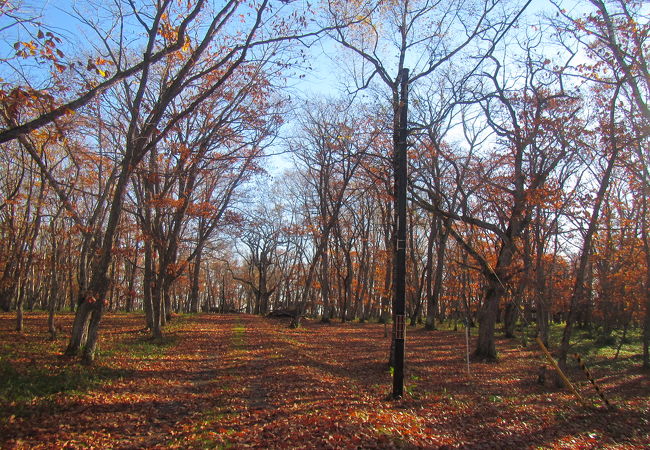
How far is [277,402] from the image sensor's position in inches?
304

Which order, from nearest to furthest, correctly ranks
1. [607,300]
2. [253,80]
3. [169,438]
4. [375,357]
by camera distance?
[169,438] < [253,80] < [375,357] < [607,300]

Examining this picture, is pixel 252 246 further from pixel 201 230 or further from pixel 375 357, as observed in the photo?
pixel 375 357

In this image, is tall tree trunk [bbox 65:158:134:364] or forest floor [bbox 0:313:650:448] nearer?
forest floor [bbox 0:313:650:448]

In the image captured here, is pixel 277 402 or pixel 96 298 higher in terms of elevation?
pixel 96 298

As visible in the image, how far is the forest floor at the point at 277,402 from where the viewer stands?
230 inches

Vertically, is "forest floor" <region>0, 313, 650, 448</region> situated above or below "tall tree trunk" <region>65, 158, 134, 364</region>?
below

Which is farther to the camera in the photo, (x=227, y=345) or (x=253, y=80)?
(x=227, y=345)

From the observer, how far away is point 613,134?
11.6 meters

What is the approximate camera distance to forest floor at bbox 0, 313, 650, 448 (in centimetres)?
584

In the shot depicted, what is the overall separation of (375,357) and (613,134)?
34.1 feet

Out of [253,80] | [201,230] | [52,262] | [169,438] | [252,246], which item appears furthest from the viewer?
[252,246]

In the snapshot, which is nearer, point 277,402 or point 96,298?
point 277,402

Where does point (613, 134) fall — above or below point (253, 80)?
below

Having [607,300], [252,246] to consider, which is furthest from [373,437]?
[252,246]
